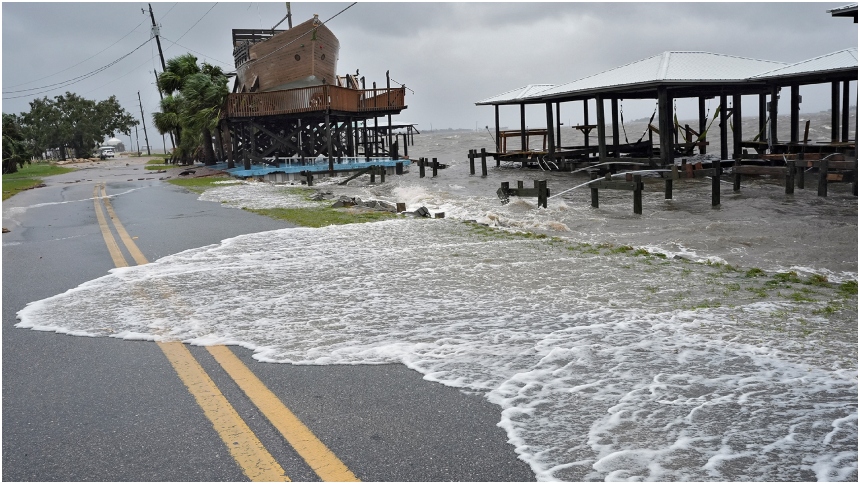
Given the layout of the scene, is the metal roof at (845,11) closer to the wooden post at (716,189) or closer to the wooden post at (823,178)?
the wooden post at (716,189)

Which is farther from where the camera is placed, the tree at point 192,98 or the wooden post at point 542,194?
the tree at point 192,98

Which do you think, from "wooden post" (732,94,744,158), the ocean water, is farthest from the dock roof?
the ocean water

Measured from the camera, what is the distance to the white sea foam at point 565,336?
11.8 ft

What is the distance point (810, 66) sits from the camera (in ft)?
77.0

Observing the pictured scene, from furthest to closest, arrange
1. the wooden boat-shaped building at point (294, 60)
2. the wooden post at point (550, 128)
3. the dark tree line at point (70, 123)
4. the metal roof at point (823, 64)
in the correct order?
the dark tree line at point (70, 123) < the wooden boat-shaped building at point (294, 60) < the wooden post at point (550, 128) < the metal roof at point (823, 64)

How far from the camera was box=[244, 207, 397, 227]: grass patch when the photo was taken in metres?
14.1

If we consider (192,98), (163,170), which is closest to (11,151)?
(163,170)

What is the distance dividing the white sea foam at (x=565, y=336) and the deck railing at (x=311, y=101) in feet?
91.0

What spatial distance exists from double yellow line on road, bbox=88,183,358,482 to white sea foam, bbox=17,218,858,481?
35 centimetres

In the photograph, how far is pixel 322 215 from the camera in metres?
15.5

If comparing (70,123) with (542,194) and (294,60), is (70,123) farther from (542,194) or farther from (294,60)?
(542,194)

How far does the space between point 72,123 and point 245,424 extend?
117569 millimetres

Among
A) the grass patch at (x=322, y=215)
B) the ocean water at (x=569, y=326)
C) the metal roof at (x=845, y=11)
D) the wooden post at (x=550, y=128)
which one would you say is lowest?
the ocean water at (x=569, y=326)

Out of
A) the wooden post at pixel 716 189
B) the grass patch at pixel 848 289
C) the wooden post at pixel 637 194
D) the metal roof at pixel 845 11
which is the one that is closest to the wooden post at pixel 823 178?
the wooden post at pixel 716 189
